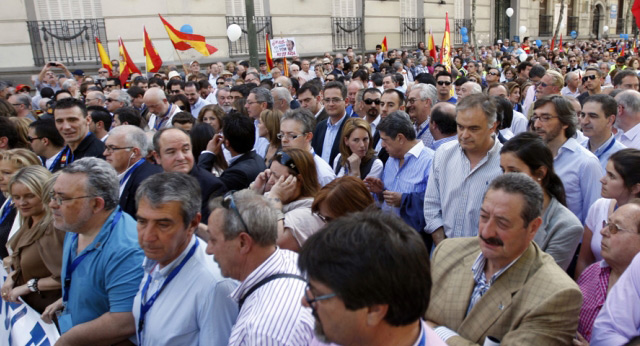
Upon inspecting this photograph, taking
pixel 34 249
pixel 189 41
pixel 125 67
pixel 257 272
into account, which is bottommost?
pixel 34 249

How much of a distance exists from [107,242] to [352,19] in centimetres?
2182

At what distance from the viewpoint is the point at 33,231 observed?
363cm

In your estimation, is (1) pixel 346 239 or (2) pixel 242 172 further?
(2) pixel 242 172

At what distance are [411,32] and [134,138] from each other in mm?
23888

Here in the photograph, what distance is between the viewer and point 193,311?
2.52m

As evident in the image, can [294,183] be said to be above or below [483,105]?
below

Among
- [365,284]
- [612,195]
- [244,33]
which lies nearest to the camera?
[365,284]

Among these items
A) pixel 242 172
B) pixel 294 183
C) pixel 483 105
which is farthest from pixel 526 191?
pixel 242 172

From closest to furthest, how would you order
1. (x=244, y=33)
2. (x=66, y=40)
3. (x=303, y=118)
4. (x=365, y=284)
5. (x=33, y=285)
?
1. (x=365, y=284)
2. (x=33, y=285)
3. (x=303, y=118)
4. (x=66, y=40)
5. (x=244, y=33)

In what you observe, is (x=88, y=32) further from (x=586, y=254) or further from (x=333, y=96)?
(x=586, y=254)

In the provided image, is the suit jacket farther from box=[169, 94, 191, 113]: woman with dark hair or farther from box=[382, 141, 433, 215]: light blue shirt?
box=[169, 94, 191, 113]: woman with dark hair

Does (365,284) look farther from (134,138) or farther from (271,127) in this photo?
(271,127)

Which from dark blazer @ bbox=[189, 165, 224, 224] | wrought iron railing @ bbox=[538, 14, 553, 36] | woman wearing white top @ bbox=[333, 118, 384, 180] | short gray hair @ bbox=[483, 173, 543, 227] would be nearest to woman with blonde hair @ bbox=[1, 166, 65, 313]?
dark blazer @ bbox=[189, 165, 224, 224]

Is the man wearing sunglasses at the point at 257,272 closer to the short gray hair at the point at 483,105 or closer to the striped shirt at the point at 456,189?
the striped shirt at the point at 456,189
